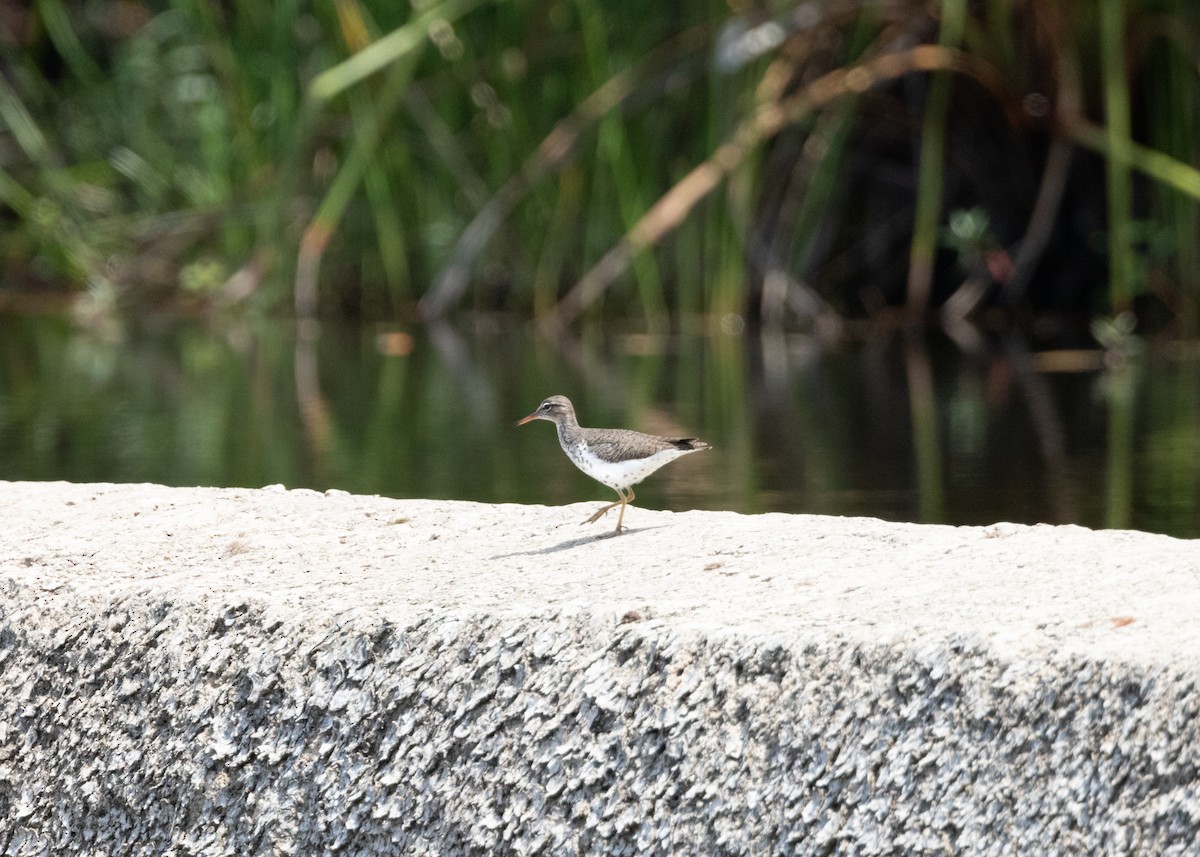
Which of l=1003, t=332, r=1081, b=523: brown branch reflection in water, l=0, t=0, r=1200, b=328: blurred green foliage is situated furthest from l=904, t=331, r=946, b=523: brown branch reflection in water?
l=0, t=0, r=1200, b=328: blurred green foliage

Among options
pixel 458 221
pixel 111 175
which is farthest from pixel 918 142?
pixel 111 175

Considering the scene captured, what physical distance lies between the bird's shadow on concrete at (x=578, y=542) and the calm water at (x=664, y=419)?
141 centimetres

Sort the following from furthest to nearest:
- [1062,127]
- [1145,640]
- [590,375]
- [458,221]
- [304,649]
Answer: [458,221]
[1062,127]
[590,375]
[304,649]
[1145,640]

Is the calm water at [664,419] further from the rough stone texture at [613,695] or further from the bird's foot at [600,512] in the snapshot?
the rough stone texture at [613,695]

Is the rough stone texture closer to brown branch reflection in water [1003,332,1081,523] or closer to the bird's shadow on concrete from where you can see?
the bird's shadow on concrete

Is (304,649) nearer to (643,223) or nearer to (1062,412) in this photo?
(1062,412)

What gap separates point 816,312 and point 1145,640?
8050 mm

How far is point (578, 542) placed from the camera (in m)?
3.16

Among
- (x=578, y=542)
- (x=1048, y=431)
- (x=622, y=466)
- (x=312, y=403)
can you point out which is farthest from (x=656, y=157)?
(x=578, y=542)

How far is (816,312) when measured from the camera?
1019cm

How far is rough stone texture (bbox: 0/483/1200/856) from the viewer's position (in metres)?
2.15

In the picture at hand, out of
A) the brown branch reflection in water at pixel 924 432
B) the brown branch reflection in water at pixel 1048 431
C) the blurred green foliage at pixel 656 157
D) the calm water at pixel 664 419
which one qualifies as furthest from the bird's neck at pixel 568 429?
the blurred green foliage at pixel 656 157

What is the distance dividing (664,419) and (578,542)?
335 centimetres

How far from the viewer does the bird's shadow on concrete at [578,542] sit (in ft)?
9.96
